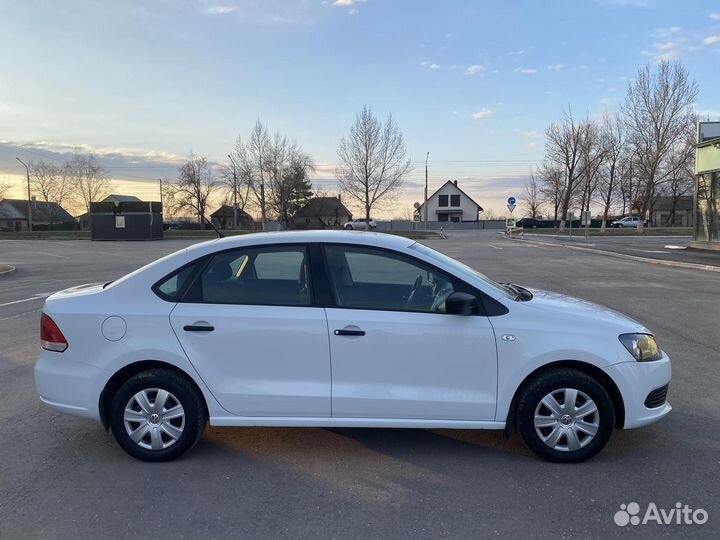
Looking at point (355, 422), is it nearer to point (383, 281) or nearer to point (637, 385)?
point (383, 281)

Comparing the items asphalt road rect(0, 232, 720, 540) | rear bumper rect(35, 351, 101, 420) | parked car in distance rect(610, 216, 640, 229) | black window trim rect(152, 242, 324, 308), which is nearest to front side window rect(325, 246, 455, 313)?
black window trim rect(152, 242, 324, 308)

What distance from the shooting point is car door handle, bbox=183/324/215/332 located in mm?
3656

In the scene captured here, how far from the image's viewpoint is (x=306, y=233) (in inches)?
162

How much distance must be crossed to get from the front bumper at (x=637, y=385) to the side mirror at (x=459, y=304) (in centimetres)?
106

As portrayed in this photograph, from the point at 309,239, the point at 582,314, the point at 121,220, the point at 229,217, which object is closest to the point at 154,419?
the point at 309,239

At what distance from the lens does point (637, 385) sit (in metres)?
3.64

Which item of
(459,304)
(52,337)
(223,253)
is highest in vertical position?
(223,253)

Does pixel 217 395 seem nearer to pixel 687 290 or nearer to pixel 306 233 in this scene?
pixel 306 233

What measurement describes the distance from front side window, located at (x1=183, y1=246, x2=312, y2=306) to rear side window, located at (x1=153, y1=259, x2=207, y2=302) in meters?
0.06

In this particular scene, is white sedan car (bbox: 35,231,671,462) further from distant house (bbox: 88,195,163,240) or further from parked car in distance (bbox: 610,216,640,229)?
parked car in distance (bbox: 610,216,640,229)

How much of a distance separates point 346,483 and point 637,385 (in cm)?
214

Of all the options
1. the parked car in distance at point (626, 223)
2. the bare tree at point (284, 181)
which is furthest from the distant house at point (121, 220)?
the parked car in distance at point (626, 223)

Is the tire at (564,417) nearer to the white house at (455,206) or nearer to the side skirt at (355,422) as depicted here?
the side skirt at (355,422)

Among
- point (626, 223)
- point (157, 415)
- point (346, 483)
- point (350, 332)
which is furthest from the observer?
point (626, 223)
